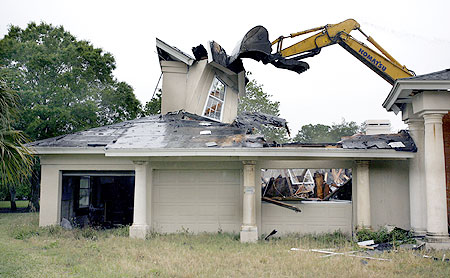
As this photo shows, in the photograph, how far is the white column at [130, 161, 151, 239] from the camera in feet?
39.6

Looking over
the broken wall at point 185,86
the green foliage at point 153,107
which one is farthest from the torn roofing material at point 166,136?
the green foliage at point 153,107

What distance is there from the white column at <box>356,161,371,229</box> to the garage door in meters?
3.57

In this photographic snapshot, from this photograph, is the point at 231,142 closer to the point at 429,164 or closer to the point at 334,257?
the point at 334,257

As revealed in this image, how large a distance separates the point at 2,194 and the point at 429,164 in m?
29.1

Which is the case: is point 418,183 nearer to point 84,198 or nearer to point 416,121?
point 416,121

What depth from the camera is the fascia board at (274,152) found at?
11398 millimetres

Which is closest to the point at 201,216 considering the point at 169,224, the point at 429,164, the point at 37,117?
the point at 169,224

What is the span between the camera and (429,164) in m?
10.4

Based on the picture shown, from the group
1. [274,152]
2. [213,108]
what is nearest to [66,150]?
[274,152]

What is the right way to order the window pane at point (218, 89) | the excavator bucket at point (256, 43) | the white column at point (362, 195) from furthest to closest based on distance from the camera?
the window pane at point (218, 89) → the excavator bucket at point (256, 43) → the white column at point (362, 195)

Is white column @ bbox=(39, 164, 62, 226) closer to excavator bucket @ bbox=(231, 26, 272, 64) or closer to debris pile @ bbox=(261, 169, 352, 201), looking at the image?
debris pile @ bbox=(261, 169, 352, 201)

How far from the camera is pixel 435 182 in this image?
1026 centimetres

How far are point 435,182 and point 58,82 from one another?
1914cm

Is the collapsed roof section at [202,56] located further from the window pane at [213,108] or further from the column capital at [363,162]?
the column capital at [363,162]
